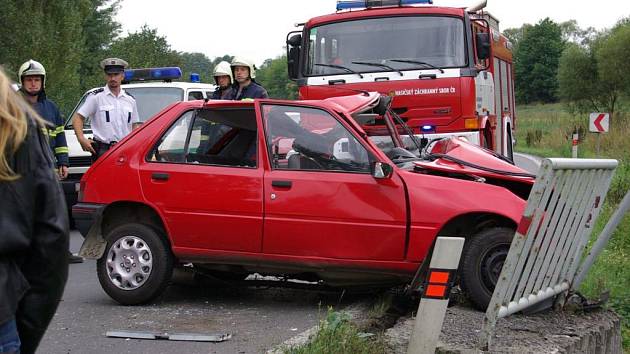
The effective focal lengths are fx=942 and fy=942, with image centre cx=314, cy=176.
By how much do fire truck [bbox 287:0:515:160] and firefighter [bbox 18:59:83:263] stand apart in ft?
12.5

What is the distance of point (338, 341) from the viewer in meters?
5.27

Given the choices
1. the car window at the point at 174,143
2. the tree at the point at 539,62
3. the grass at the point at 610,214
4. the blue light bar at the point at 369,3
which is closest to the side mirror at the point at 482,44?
the blue light bar at the point at 369,3

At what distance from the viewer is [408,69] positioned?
1192 centimetres

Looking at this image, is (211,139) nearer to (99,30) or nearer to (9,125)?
(9,125)

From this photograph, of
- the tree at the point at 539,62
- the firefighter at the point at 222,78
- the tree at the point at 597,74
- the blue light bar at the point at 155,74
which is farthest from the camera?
the tree at the point at 539,62

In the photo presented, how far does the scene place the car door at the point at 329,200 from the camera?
691cm

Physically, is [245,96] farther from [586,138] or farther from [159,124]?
[586,138]

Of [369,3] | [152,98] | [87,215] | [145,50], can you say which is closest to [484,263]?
[87,215]

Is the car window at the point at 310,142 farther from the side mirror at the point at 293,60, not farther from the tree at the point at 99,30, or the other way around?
the tree at the point at 99,30

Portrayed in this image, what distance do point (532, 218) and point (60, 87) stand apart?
23370mm

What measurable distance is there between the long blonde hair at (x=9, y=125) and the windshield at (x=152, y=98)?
10.4m

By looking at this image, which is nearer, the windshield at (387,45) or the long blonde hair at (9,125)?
the long blonde hair at (9,125)

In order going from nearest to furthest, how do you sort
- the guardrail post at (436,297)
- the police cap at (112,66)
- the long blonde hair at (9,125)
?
the long blonde hair at (9,125)
the guardrail post at (436,297)
the police cap at (112,66)

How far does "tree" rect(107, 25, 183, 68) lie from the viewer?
109 ft
